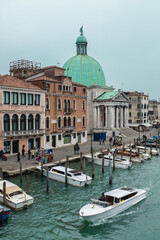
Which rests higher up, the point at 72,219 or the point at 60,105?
the point at 60,105

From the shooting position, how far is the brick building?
45.7 metres

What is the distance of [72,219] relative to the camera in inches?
794

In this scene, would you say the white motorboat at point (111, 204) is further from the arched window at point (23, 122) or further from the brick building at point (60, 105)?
the brick building at point (60, 105)

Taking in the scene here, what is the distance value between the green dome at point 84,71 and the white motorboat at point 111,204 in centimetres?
5260

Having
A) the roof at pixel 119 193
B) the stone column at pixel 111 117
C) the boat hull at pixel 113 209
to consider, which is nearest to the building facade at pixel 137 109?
the stone column at pixel 111 117

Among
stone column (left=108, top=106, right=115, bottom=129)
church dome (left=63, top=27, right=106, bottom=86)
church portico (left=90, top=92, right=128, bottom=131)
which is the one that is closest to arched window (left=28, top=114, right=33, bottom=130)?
church portico (left=90, top=92, right=128, bottom=131)

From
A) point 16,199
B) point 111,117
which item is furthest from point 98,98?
point 16,199

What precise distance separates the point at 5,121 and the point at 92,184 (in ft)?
53.5

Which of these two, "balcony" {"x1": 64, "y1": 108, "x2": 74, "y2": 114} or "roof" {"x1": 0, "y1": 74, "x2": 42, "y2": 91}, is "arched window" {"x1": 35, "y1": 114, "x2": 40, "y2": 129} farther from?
"balcony" {"x1": 64, "y1": 108, "x2": 74, "y2": 114}

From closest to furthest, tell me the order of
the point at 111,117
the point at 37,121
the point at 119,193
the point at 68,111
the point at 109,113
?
the point at 119,193 → the point at 37,121 → the point at 68,111 → the point at 111,117 → the point at 109,113

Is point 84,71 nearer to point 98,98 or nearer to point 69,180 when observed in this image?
point 98,98

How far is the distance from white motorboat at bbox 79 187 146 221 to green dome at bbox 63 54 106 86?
5260cm

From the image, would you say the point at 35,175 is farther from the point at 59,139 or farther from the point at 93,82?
the point at 93,82

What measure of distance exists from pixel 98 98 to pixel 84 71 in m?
9.01
